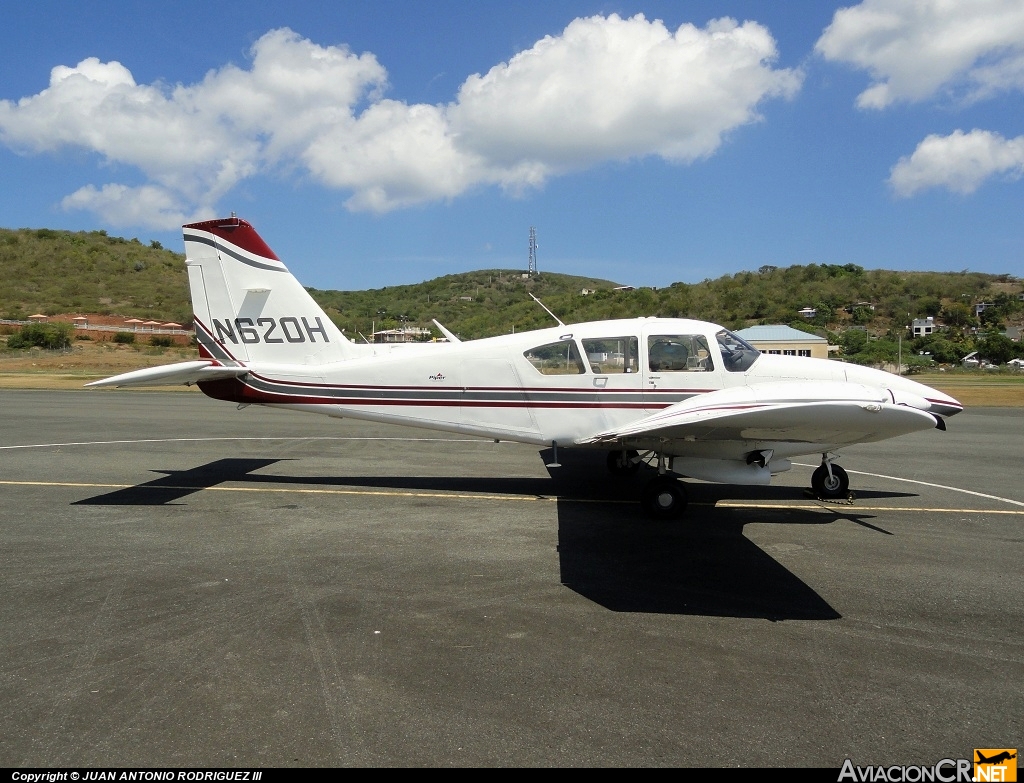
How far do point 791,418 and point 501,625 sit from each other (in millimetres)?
3094

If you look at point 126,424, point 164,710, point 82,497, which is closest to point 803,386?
point 164,710

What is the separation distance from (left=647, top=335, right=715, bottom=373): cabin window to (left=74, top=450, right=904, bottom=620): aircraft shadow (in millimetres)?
1742

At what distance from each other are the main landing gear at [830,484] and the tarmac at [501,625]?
32cm

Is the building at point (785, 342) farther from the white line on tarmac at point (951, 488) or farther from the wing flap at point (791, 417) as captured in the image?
the wing flap at point (791, 417)

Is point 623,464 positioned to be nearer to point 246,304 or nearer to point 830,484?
point 830,484

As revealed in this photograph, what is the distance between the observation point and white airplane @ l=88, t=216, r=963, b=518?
6.81 meters

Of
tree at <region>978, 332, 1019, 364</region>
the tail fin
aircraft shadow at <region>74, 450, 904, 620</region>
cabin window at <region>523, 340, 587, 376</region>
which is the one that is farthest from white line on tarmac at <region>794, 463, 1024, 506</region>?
tree at <region>978, 332, 1019, 364</region>

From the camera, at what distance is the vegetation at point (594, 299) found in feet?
172

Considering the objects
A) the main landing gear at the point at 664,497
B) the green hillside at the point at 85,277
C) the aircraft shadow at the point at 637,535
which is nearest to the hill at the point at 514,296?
the green hillside at the point at 85,277

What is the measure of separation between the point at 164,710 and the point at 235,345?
22.7 feet

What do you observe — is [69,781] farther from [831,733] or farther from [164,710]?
[831,733]

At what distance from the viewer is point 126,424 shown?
16.0m

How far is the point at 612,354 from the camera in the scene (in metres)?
8.28

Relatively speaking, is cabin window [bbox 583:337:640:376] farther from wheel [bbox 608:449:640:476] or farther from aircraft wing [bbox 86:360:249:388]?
aircraft wing [bbox 86:360:249:388]
